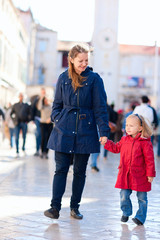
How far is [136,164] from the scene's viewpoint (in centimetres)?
569

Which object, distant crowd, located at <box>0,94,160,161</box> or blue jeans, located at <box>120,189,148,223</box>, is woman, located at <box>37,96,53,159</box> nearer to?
distant crowd, located at <box>0,94,160,161</box>

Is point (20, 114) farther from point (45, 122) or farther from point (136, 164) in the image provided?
point (136, 164)

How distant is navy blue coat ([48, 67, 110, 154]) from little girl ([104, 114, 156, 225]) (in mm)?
213

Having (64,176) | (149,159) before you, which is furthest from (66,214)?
(149,159)

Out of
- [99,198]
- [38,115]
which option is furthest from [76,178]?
[38,115]

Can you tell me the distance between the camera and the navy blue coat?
19.0 feet

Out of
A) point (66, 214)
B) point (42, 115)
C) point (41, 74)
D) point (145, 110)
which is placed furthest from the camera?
point (41, 74)

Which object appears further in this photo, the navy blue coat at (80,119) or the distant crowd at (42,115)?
the distant crowd at (42,115)

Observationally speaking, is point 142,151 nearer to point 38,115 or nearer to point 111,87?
point 38,115

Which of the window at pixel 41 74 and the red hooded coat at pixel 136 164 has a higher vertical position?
the window at pixel 41 74

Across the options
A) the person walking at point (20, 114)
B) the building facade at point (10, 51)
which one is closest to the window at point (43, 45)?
the building facade at point (10, 51)

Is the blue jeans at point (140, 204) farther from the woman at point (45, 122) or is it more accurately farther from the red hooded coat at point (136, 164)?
the woman at point (45, 122)

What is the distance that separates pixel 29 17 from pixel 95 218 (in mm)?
Answer: 50725

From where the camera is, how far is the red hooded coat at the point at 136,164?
5.66 metres
